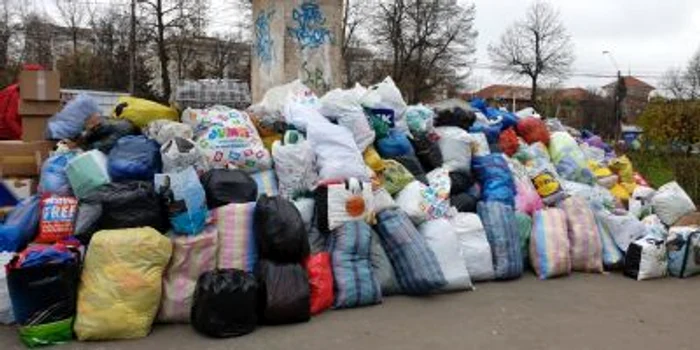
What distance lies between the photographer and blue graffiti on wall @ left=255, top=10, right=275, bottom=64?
802cm

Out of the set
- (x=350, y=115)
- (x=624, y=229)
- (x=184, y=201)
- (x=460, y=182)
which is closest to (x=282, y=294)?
(x=184, y=201)

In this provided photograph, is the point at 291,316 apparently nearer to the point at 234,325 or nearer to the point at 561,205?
the point at 234,325

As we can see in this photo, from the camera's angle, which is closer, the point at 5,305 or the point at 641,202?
the point at 5,305

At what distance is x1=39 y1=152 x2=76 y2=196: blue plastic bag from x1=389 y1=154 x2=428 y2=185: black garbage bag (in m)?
2.69

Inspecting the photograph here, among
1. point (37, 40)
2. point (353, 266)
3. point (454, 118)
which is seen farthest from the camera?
point (37, 40)

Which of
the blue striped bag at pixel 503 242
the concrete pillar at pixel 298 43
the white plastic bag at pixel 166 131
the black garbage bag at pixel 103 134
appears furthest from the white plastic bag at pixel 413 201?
the concrete pillar at pixel 298 43

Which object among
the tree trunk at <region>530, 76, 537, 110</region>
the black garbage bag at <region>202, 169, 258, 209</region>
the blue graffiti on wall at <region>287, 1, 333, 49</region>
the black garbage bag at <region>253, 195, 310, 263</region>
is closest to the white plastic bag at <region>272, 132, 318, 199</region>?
the black garbage bag at <region>202, 169, 258, 209</region>

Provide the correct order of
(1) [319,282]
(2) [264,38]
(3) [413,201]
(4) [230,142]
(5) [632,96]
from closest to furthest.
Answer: (1) [319,282]
(4) [230,142]
(3) [413,201]
(2) [264,38]
(5) [632,96]

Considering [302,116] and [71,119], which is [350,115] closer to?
[302,116]

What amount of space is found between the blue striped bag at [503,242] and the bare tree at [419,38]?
25.7 m

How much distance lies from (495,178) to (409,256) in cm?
160

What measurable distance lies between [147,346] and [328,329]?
1094 millimetres

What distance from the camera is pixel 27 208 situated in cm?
471

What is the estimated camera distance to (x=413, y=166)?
5.99m
